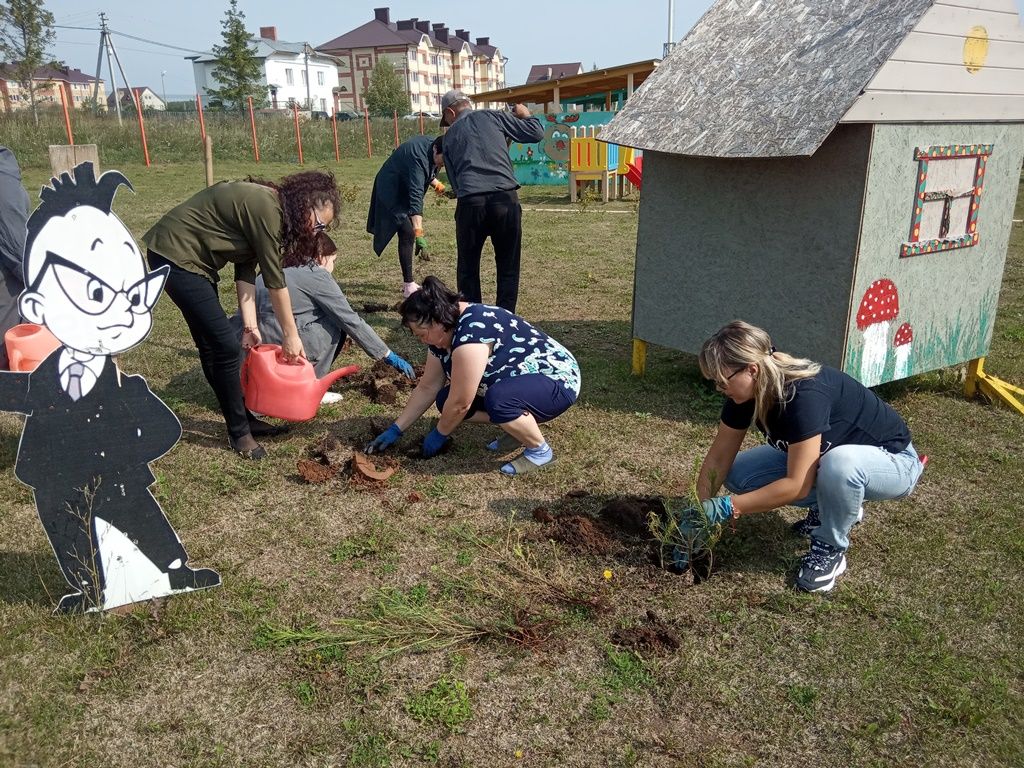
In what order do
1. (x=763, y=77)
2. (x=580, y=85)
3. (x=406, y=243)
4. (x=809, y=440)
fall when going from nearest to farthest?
1. (x=809, y=440)
2. (x=763, y=77)
3. (x=406, y=243)
4. (x=580, y=85)

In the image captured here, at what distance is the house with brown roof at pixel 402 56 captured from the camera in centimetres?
7662

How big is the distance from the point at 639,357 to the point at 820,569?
108 inches

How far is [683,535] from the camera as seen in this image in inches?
128

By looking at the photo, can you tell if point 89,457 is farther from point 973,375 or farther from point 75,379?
point 973,375

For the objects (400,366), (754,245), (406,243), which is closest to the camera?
(754,245)

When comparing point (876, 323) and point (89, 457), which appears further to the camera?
point (876, 323)

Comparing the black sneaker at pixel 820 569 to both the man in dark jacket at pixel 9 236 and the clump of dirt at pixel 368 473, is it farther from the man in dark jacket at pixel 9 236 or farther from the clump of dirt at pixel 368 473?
the man in dark jacket at pixel 9 236

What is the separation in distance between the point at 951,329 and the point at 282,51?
3198 inches

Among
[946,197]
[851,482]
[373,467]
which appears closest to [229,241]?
[373,467]

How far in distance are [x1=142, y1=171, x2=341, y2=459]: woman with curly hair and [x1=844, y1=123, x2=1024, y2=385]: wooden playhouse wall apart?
9.48ft

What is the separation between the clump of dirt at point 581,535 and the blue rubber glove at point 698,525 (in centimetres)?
28

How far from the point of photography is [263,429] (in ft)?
15.6

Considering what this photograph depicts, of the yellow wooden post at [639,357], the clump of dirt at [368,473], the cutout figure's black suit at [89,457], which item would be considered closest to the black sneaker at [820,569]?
the clump of dirt at [368,473]

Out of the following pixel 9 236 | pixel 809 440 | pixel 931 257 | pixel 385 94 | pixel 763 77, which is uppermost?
pixel 385 94
